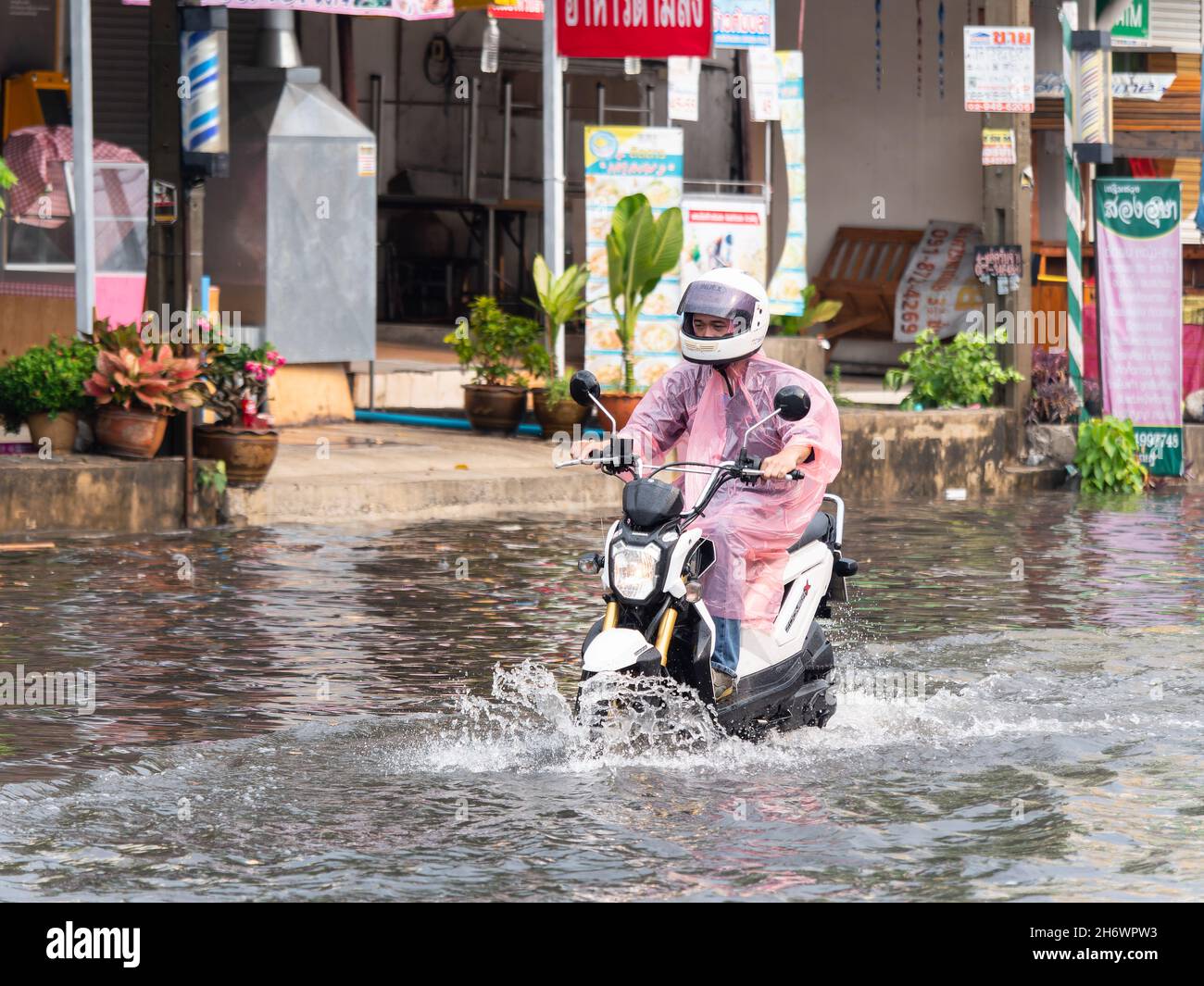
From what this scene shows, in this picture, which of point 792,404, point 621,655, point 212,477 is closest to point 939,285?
point 212,477

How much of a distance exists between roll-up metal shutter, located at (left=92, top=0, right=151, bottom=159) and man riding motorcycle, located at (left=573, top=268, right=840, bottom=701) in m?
9.93

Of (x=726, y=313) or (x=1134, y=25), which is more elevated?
(x=1134, y=25)

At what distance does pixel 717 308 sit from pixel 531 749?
5.33 feet

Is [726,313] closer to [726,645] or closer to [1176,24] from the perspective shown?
[726,645]

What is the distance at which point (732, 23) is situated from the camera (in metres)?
17.2

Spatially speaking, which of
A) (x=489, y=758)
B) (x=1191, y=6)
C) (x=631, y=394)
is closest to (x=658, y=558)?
(x=489, y=758)

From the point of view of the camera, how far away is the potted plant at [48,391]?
41.9 ft

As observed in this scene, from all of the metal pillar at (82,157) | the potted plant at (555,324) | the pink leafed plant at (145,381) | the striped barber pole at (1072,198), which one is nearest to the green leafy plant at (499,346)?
the potted plant at (555,324)

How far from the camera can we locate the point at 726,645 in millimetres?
7441

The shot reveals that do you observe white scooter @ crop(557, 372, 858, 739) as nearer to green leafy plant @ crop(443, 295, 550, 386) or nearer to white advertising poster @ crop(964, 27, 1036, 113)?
green leafy plant @ crop(443, 295, 550, 386)

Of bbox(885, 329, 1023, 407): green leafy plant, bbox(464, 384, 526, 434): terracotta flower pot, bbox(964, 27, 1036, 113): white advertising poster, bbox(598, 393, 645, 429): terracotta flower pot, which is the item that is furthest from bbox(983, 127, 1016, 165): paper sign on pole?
bbox(464, 384, 526, 434): terracotta flower pot

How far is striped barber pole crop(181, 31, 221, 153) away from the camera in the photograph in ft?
42.1
